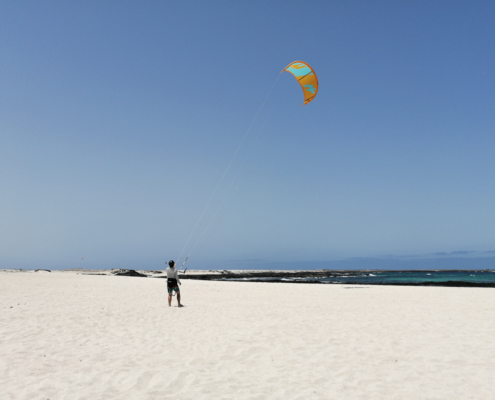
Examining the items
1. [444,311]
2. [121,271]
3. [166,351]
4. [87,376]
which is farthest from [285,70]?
[121,271]

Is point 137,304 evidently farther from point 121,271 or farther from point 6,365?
point 121,271

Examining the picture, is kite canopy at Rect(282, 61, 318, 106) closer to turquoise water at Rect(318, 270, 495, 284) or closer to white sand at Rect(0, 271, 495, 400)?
white sand at Rect(0, 271, 495, 400)

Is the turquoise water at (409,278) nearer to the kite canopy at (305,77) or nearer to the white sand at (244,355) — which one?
the kite canopy at (305,77)

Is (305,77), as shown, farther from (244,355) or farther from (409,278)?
(409,278)

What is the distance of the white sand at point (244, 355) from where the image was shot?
503cm

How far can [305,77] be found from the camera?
17734mm

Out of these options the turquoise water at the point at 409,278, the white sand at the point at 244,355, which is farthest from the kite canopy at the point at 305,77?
the turquoise water at the point at 409,278

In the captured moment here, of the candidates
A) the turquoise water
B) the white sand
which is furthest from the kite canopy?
the turquoise water

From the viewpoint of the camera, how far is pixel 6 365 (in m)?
5.91

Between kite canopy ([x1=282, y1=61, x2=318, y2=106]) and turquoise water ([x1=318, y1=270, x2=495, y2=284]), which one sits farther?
turquoise water ([x1=318, y1=270, x2=495, y2=284])

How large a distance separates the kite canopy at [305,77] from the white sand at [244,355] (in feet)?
37.5

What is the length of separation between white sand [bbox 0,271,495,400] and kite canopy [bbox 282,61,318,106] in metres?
11.4

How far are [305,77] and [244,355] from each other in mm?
14867

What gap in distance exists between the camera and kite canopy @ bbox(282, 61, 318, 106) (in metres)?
17.5
